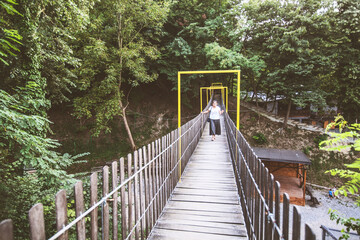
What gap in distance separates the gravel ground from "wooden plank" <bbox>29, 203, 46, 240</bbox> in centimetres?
1106

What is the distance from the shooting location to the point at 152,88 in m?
21.5

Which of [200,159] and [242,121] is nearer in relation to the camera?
[200,159]

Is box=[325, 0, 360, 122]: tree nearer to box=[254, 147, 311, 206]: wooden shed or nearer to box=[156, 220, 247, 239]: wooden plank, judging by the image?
box=[254, 147, 311, 206]: wooden shed

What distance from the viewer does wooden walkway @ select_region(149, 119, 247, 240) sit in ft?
9.65

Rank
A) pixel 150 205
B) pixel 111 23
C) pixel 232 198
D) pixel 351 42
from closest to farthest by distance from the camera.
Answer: pixel 150 205 < pixel 232 198 < pixel 111 23 < pixel 351 42

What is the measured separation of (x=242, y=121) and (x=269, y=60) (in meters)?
6.14

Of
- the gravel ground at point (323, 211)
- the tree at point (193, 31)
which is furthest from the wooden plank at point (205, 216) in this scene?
the tree at point (193, 31)

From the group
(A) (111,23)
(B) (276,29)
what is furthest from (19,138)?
(B) (276,29)

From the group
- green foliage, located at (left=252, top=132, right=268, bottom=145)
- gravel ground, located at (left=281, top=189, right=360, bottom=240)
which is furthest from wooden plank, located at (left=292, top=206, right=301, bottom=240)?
green foliage, located at (left=252, top=132, right=268, bottom=145)

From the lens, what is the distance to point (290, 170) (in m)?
13.4

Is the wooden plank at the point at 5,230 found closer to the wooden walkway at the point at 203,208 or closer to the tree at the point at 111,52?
the wooden walkway at the point at 203,208

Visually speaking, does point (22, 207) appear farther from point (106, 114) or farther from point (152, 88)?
point (152, 88)

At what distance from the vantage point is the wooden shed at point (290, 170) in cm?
1121

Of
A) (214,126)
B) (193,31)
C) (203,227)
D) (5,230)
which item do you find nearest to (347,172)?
(203,227)
